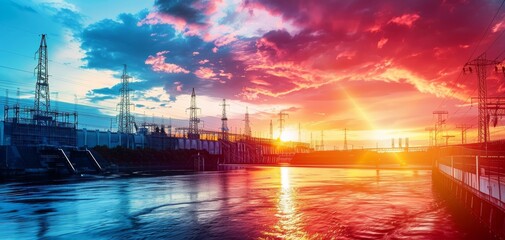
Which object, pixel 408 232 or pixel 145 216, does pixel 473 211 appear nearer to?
pixel 408 232

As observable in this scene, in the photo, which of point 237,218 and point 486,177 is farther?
point 237,218

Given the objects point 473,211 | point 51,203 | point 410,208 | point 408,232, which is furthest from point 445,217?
point 51,203

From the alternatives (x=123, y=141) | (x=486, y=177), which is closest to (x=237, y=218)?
(x=486, y=177)

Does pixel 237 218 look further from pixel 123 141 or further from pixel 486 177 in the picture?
pixel 123 141

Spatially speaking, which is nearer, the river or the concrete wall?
the river

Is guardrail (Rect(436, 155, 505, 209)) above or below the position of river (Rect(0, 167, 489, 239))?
above

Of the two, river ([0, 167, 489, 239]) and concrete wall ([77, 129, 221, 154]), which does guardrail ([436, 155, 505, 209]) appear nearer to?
river ([0, 167, 489, 239])

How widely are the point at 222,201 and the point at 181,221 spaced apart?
937 centimetres

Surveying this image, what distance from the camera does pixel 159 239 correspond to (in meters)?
17.2

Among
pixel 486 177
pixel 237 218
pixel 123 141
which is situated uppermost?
pixel 123 141

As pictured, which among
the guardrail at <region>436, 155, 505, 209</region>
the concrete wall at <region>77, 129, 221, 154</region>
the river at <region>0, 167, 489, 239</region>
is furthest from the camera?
the concrete wall at <region>77, 129, 221, 154</region>

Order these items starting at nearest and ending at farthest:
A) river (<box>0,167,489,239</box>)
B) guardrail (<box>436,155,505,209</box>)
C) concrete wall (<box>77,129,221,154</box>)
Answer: guardrail (<box>436,155,505,209</box>) → river (<box>0,167,489,239</box>) → concrete wall (<box>77,129,221,154</box>)

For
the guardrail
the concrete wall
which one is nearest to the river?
the guardrail

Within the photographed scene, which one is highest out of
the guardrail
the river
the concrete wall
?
the concrete wall
